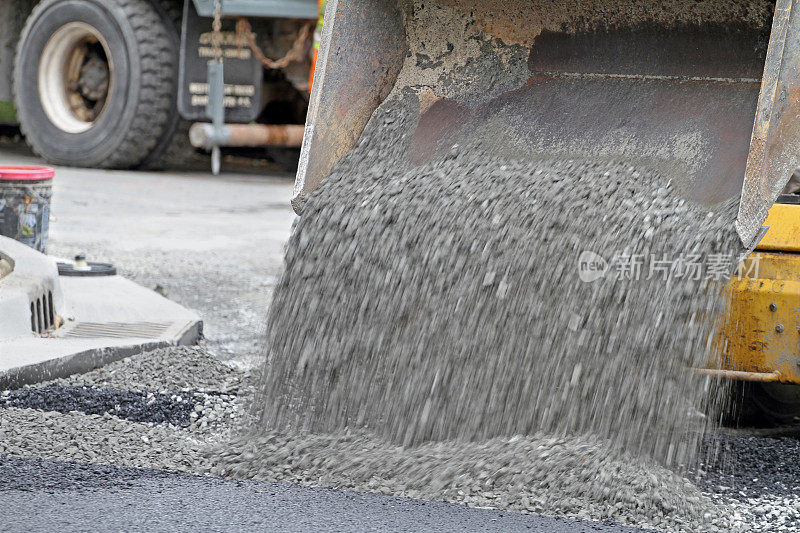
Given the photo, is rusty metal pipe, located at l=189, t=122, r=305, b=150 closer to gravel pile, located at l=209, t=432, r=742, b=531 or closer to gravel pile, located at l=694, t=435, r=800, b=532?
gravel pile, located at l=209, t=432, r=742, b=531

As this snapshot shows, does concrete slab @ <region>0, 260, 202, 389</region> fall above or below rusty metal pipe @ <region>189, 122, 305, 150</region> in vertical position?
below

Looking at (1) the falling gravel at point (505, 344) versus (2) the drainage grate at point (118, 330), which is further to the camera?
(2) the drainage grate at point (118, 330)

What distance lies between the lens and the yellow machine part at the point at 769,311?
3.01 m

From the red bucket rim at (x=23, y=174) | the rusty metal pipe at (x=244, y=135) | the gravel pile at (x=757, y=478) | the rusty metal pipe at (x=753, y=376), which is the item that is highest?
the rusty metal pipe at (x=244, y=135)

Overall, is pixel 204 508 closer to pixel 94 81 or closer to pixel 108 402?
pixel 108 402

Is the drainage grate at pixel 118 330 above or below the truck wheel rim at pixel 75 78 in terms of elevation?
below

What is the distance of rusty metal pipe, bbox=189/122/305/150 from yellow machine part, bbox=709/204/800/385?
6474mm

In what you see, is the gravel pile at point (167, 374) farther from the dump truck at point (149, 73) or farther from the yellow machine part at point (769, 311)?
the dump truck at point (149, 73)

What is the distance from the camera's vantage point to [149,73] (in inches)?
354

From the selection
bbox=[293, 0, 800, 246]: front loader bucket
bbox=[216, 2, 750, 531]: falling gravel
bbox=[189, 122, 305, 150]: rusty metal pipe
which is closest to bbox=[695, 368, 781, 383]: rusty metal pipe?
bbox=[216, 2, 750, 531]: falling gravel

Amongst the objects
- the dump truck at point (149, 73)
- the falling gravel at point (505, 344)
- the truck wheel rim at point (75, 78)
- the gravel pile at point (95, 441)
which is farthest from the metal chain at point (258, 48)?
the gravel pile at point (95, 441)

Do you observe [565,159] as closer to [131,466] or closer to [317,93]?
[317,93]

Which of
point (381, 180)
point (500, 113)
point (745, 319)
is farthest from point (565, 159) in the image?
point (745, 319)

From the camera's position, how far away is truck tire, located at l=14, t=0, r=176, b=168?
9008 millimetres
